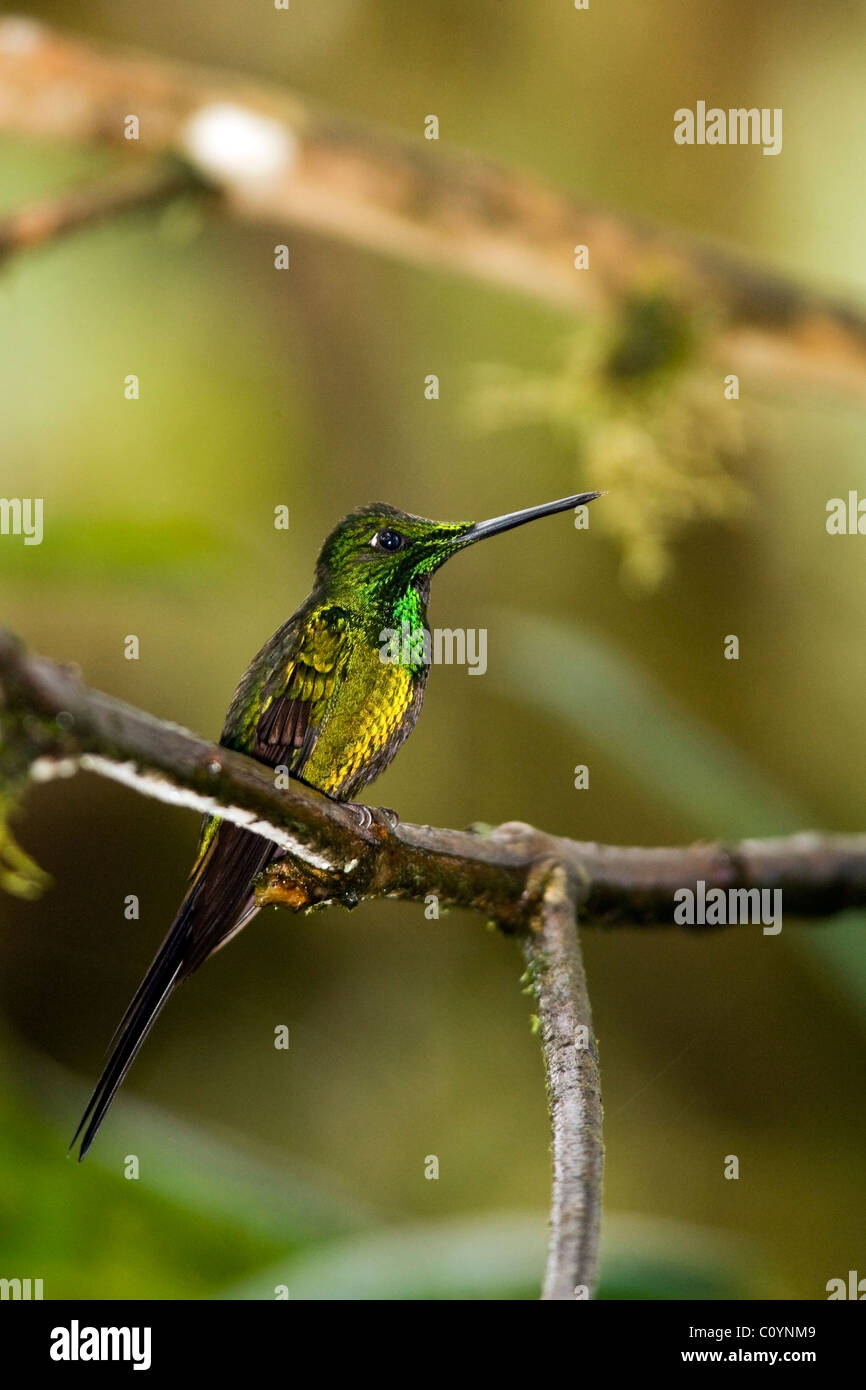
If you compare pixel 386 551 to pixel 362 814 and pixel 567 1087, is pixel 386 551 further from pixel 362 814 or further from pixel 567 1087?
pixel 567 1087

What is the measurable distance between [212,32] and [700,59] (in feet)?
5.07

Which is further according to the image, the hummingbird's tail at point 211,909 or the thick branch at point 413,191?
the thick branch at point 413,191

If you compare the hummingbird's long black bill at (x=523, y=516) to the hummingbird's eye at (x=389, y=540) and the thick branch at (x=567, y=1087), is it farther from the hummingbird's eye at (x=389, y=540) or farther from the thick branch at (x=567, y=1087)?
the thick branch at (x=567, y=1087)

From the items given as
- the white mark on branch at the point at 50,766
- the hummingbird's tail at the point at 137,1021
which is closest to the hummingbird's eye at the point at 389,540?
the hummingbird's tail at the point at 137,1021

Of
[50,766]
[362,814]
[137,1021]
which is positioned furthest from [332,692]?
[50,766]

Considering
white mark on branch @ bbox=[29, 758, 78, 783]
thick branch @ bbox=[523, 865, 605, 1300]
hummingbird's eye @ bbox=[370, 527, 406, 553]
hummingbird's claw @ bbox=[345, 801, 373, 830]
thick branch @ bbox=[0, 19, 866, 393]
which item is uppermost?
thick branch @ bbox=[0, 19, 866, 393]

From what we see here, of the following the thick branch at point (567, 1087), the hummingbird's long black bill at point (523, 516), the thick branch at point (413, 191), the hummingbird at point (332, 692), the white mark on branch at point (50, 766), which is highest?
the thick branch at point (413, 191)

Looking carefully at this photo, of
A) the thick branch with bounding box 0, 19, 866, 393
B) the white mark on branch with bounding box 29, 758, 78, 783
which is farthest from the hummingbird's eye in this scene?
the thick branch with bounding box 0, 19, 866, 393

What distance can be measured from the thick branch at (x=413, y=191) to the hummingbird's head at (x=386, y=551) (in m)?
1.32

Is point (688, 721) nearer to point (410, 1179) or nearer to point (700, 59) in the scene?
point (410, 1179)

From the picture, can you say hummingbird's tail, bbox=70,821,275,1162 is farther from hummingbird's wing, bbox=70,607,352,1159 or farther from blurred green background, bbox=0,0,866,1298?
blurred green background, bbox=0,0,866,1298

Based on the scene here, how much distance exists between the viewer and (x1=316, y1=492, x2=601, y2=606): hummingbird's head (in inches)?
47.9

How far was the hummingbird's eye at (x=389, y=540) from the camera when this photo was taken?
123cm
